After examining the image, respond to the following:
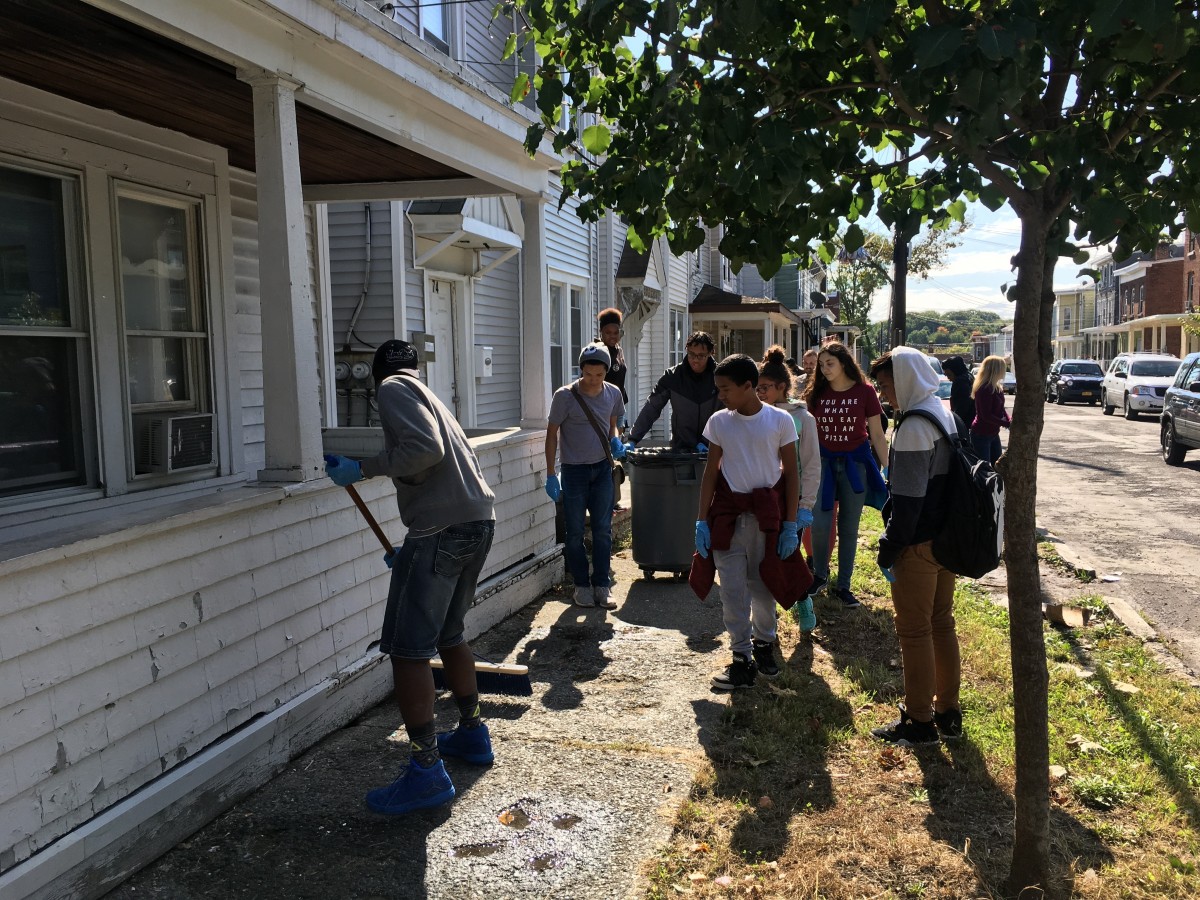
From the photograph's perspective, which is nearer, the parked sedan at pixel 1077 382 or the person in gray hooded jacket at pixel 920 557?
the person in gray hooded jacket at pixel 920 557

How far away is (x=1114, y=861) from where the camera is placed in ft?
11.5

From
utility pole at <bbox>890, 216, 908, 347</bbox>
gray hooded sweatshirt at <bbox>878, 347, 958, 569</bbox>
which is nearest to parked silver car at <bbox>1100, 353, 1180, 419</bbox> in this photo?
utility pole at <bbox>890, 216, 908, 347</bbox>

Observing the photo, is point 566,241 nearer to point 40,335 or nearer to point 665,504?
point 665,504

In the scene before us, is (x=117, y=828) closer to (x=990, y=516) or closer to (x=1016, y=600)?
(x=1016, y=600)

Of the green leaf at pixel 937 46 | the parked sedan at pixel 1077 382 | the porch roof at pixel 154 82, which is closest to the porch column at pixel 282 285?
the porch roof at pixel 154 82

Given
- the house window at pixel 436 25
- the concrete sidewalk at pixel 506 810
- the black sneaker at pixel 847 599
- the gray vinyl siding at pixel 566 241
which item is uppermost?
the house window at pixel 436 25

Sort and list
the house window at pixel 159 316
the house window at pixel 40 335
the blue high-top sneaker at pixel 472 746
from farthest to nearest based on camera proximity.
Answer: the house window at pixel 159 316 < the house window at pixel 40 335 < the blue high-top sneaker at pixel 472 746

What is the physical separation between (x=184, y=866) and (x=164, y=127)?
13.8 ft

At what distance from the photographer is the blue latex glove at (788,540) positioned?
16.2 ft

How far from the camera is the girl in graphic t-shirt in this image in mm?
6645

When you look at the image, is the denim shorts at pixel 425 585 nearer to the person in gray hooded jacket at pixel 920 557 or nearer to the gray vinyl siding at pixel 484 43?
the person in gray hooded jacket at pixel 920 557

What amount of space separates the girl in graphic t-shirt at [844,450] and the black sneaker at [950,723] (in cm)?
205

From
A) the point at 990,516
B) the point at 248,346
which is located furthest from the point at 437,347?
the point at 990,516

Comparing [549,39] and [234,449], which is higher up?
[549,39]
